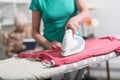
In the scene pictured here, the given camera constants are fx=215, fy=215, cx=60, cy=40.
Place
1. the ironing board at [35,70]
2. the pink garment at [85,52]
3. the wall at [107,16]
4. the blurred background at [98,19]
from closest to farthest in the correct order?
1. the ironing board at [35,70]
2. the pink garment at [85,52]
3. the blurred background at [98,19]
4. the wall at [107,16]

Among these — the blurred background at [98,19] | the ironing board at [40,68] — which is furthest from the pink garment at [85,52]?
the blurred background at [98,19]

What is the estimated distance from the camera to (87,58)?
0.99 meters

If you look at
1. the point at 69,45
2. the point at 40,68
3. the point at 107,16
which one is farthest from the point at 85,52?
the point at 107,16

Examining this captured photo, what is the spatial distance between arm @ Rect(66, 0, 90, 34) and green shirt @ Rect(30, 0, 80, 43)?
0.04 meters

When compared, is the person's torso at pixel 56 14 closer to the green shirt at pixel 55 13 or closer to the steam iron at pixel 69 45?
the green shirt at pixel 55 13

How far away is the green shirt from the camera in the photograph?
1.21m

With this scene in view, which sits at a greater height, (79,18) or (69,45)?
(79,18)

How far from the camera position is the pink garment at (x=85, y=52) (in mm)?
920

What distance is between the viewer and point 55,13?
1206 mm

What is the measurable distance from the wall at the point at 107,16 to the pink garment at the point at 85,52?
4.96 ft

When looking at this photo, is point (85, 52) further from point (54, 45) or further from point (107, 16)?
point (107, 16)

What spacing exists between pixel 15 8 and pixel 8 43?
1.45 ft

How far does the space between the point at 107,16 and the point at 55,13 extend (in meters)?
1.75

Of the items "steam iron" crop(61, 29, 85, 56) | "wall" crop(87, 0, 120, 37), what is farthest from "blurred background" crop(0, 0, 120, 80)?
"steam iron" crop(61, 29, 85, 56)
